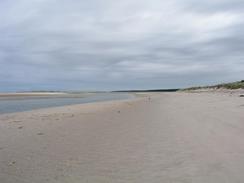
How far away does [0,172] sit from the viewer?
22.4 ft

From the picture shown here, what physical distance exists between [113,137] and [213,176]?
16.7 feet

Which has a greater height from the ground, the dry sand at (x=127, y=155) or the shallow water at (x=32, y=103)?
the shallow water at (x=32, y=103)

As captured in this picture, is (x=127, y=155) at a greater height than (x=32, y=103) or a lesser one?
lesser

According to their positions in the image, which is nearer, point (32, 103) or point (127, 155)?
point (127, 155)

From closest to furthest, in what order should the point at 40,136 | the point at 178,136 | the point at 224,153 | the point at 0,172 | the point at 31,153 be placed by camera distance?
the point at 0,172
the point at 224,153
the point at 31,153
the point at 178,136
the point at 40,136

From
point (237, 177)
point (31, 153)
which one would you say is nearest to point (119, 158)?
point (31, 153)

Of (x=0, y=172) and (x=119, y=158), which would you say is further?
(x=119, y=158)

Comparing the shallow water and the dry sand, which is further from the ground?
the shallow water

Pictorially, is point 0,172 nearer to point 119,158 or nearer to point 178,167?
point 119,158

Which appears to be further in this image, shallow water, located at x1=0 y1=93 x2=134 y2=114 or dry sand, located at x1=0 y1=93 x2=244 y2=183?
shallow water, located at x1=0 y1=93 x2=134 y2=114

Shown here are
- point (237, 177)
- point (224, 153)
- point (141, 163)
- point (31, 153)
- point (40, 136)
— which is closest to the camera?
point (237, 177)

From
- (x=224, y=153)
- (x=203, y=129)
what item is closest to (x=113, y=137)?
(x=203, y=129)

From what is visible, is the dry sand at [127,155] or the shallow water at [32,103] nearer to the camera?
the dry sand at [127,155]

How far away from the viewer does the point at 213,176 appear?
20.1 ft
